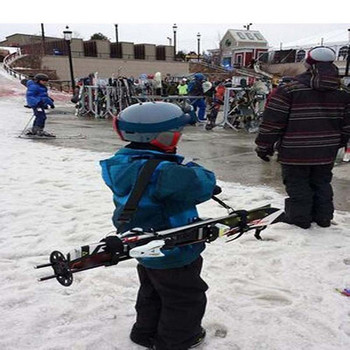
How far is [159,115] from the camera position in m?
1.89

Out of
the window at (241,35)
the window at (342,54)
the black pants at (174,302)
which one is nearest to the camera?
the black pants at (174,302)

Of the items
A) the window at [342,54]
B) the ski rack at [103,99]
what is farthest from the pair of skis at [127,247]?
the window at [342,54]

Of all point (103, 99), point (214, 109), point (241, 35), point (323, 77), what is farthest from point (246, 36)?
point (323, 77)

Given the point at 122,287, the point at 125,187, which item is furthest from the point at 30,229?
the point at 125,187

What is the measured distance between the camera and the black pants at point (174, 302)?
202 cm

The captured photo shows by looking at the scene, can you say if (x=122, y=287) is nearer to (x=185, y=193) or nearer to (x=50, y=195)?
(x=185, y=193)

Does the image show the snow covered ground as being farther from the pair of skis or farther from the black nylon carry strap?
the black nylon carry strap

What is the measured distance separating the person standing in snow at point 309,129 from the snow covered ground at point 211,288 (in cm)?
36

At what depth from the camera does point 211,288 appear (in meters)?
2.84

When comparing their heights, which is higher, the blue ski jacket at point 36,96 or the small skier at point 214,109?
the blue ski jacket at point 36,96

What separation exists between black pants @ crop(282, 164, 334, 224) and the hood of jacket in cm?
75

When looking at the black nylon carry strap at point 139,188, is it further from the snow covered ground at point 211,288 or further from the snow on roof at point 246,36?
the snow on roof at point 246,36

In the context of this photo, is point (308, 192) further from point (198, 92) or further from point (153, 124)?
point (198, 92)

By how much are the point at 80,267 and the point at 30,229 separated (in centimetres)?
250
